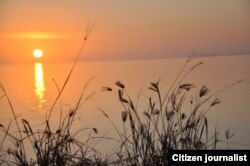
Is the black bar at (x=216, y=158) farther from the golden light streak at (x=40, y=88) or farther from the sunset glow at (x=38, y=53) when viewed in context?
the golden light streak at (x=40, y=88)

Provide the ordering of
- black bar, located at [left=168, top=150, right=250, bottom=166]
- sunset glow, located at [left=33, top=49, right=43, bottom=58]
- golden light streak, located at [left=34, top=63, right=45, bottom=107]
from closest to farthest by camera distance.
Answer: black bar, located at [left=168, top=150, right=250, bottom=166]
sunset glow, located at [left=33, top=49, right=43, bottom=58]
golden light streak, located at [left=34, top=63, right=45, bottom=107]

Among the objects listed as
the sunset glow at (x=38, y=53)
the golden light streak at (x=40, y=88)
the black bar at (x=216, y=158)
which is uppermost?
the golden light streak at (x=40, y=88)

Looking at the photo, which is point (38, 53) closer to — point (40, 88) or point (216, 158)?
point (216, 158)

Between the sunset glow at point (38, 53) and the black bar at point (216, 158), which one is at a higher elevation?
the sunset glow at point (38, 53)

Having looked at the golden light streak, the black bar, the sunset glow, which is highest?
the golden light streak

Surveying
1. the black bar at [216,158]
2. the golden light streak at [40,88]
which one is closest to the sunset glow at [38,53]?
the black bar at [216,158]

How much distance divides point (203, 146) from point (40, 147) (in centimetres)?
114

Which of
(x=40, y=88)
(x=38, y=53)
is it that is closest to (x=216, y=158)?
(x=38, y=53)

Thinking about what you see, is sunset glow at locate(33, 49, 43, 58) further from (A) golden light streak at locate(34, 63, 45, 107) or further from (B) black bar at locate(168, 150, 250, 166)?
(A) golden light streak at locate(34, 63, 45, 107)

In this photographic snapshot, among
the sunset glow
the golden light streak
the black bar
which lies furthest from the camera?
the golden light streak

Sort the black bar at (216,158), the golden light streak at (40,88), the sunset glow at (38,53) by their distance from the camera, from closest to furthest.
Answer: the black bar at (216,158), the sunset glow at (38,53), the golden light streak at (40,88)

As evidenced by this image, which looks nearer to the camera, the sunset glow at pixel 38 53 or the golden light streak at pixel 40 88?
the sunset glow at pixel 38 53

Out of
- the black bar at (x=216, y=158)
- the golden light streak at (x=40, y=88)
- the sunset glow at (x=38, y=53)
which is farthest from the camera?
the golden light streak at (x=40, y=88)

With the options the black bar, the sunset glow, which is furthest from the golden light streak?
the black bar
